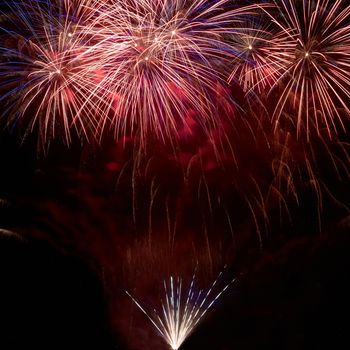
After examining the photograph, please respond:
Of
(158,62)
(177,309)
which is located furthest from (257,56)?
(177,309)

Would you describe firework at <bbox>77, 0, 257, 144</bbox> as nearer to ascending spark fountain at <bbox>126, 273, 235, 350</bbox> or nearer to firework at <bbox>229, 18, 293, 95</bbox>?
firework at <bbox>229, 18, 293, 95</bbox>

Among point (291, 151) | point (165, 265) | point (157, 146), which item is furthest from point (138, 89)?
point (165, 265)

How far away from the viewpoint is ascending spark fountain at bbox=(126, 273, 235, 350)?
22.5 ft

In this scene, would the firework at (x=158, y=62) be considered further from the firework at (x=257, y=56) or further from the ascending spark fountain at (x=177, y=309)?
the ascending spark fountain at (x=177, y=309)

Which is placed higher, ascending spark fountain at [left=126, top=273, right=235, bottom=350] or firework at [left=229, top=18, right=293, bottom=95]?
firework at [left=229, top=18, right=293, bottom=95]

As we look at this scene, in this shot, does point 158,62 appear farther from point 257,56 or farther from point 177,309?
point 177,309

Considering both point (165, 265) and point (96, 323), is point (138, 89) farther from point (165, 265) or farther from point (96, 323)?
point (96, 323)

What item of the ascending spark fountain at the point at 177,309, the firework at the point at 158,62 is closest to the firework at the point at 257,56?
the firework at the point at 158,62

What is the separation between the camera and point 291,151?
6.23 meters

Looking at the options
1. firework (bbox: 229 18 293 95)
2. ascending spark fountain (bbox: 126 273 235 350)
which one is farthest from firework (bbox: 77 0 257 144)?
ascending spark fountain (bbox: 126 273 235 350)

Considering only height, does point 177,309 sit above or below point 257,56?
below

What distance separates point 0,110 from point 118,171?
66.6 inches

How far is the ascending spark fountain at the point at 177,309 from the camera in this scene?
686 cm

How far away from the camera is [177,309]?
6.91 metres
